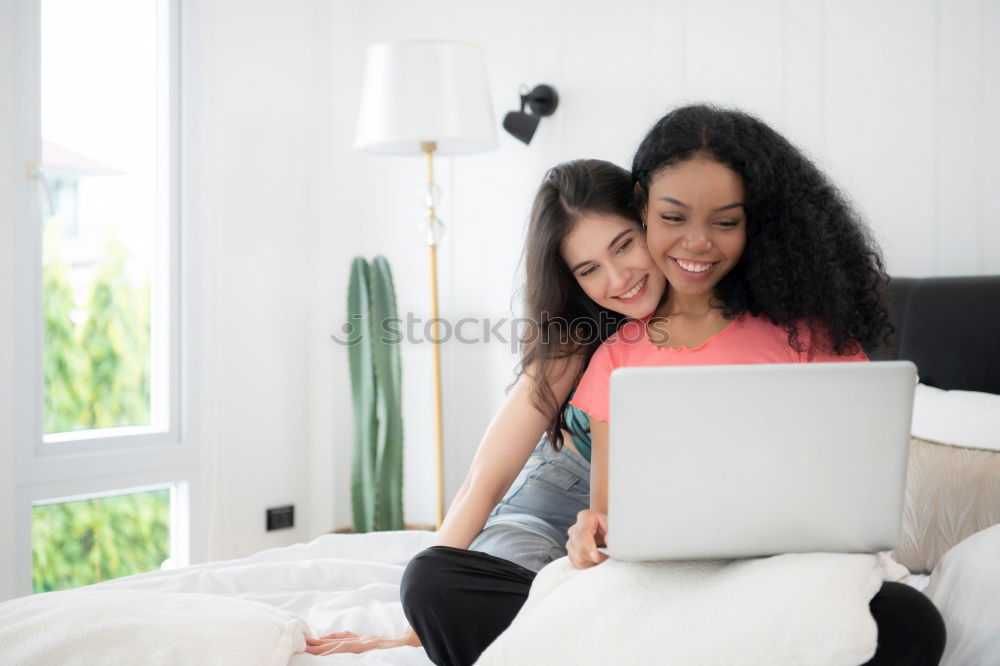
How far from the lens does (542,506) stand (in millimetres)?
1795

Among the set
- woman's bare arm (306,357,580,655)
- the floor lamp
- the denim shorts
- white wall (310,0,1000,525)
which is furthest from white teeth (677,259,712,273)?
the floor lamp

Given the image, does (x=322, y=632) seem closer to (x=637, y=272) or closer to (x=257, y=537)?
(x=637, y=272)

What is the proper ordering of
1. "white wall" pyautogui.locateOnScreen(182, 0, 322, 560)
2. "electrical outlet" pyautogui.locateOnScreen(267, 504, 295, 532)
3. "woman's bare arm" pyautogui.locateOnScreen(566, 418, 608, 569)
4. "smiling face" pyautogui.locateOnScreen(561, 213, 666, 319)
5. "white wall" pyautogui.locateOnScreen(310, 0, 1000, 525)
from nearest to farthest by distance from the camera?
"woman's bare arm" pyautogui.locateOnScreen(566, 418, 608, 569)
"smiling face" pyautogui.locateOnScreen(561, 213, 666, 319)
"white wall" pyautogui.locateOnScreen(310, 0, 1000, 525)
"white wall" pyautogui.locateOnScreen(182, 0, 322, 560)
"electrical outlet" pyautogui.locateOnScreen(267, 504, 295, 532)

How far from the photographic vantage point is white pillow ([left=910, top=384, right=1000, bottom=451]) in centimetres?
148

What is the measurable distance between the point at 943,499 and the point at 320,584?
113 centimetres

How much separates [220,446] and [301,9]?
162 cm

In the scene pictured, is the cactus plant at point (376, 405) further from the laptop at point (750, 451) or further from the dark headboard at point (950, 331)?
the laptop at point (750, 451)

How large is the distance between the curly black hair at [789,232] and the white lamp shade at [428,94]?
3.86ft

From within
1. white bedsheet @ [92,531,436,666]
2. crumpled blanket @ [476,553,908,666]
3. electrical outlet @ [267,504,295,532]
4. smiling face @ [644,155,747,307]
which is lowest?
electrical outlet @ [267,504,295,532]

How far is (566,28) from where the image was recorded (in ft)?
9.31

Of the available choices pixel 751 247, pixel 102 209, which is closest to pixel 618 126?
pixel 751 247

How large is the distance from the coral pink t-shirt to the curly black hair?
23mm

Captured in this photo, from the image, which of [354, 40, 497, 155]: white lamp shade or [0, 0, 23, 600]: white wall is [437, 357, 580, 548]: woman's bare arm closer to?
[354, 40, 497, 155]: white lamp shade

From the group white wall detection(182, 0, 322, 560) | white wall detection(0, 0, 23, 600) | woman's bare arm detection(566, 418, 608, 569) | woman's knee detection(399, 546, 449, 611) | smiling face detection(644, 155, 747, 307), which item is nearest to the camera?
woman's bare arm detection(566, 418, 608, 569)
